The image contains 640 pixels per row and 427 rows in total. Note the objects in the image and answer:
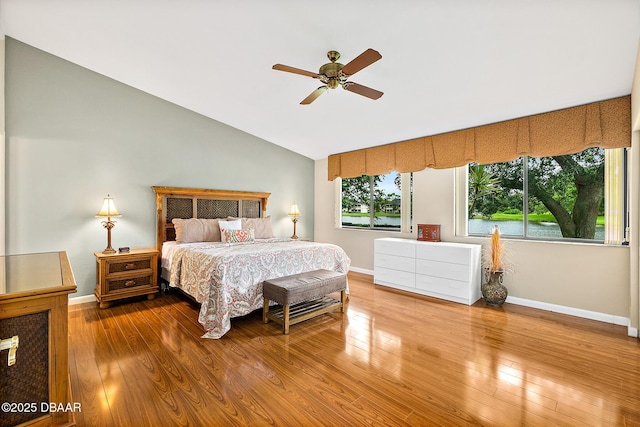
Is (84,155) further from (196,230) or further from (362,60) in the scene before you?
(362,60)

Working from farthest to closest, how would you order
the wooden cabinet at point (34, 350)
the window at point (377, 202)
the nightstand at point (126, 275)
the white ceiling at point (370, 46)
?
the window at point (377, 202), the nightstand at point (126, 275), the white ceiling at point (370, 46), the wooden cabinet at point (34, 350)

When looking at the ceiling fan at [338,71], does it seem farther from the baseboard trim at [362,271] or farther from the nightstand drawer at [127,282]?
the baseboard trim at [362,271]

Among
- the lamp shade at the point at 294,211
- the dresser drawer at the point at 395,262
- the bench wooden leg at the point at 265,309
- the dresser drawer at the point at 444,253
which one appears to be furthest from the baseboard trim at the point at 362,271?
the bench wooden leg at the point at 265,309

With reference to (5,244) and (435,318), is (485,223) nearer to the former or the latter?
(435,318)

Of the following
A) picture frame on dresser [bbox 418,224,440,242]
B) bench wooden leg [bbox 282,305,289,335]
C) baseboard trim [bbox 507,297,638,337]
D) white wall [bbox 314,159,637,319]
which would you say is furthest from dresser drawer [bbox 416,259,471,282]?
bench wooden leg [bbox 282,305,289,335]

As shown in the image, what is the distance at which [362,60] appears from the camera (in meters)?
2.23

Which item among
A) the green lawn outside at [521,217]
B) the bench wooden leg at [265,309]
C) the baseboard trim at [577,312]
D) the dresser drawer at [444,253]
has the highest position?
the green lawn outside at [521,217]

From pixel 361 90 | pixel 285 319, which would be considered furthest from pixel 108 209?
pixel 361 90

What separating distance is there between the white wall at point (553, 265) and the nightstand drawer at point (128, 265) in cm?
405

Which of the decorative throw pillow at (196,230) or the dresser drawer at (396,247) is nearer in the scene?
the decorative throw pillow at (196,230)

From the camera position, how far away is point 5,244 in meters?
3.35

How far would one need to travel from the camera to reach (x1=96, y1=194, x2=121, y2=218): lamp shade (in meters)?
3.70

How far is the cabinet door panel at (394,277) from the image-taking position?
176 inches

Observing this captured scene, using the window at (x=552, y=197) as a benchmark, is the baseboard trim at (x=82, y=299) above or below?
below
